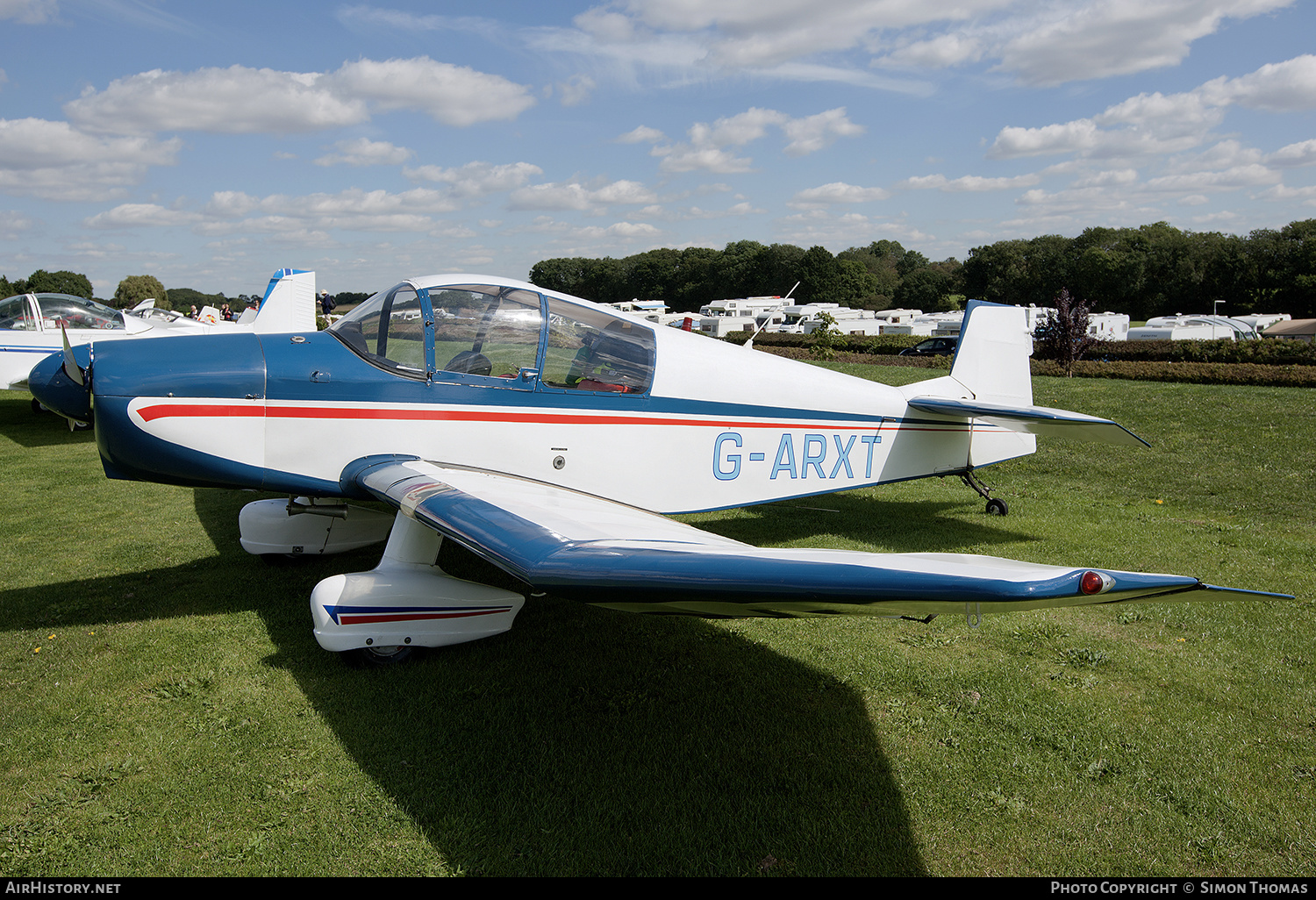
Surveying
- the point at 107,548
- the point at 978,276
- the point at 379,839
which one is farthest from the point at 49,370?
the point at 978,276

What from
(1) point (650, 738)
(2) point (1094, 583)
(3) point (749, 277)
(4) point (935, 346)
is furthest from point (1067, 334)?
(3) point (749, 277)

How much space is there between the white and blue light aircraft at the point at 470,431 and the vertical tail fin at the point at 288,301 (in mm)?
7989

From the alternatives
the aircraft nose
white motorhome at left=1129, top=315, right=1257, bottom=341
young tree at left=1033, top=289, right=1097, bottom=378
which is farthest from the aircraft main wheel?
white motorhome at left=1129, top=315, right=1257, bottom=341

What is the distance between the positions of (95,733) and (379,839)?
5.84 feet

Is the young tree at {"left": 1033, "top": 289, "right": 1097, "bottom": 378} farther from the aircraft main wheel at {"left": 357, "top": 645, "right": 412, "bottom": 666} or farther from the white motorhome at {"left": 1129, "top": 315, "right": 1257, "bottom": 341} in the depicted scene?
the white motorhome at {"left": 1129, "top": 315, "right": 1257, "bottom": 341}

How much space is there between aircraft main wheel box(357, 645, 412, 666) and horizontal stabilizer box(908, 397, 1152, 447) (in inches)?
173

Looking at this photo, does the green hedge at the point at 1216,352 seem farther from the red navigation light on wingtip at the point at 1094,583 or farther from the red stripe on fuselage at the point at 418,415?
the red navigation light on wingtip at the point at 1094,583

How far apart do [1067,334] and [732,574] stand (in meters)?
22.0

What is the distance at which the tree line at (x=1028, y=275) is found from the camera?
223ft

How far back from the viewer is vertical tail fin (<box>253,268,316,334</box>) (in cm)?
1259

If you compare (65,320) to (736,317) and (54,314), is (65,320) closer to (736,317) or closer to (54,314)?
(54,314)

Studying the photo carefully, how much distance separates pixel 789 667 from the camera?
421 cm

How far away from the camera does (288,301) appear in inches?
499

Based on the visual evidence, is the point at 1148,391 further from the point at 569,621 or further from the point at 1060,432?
the point at 569,621
